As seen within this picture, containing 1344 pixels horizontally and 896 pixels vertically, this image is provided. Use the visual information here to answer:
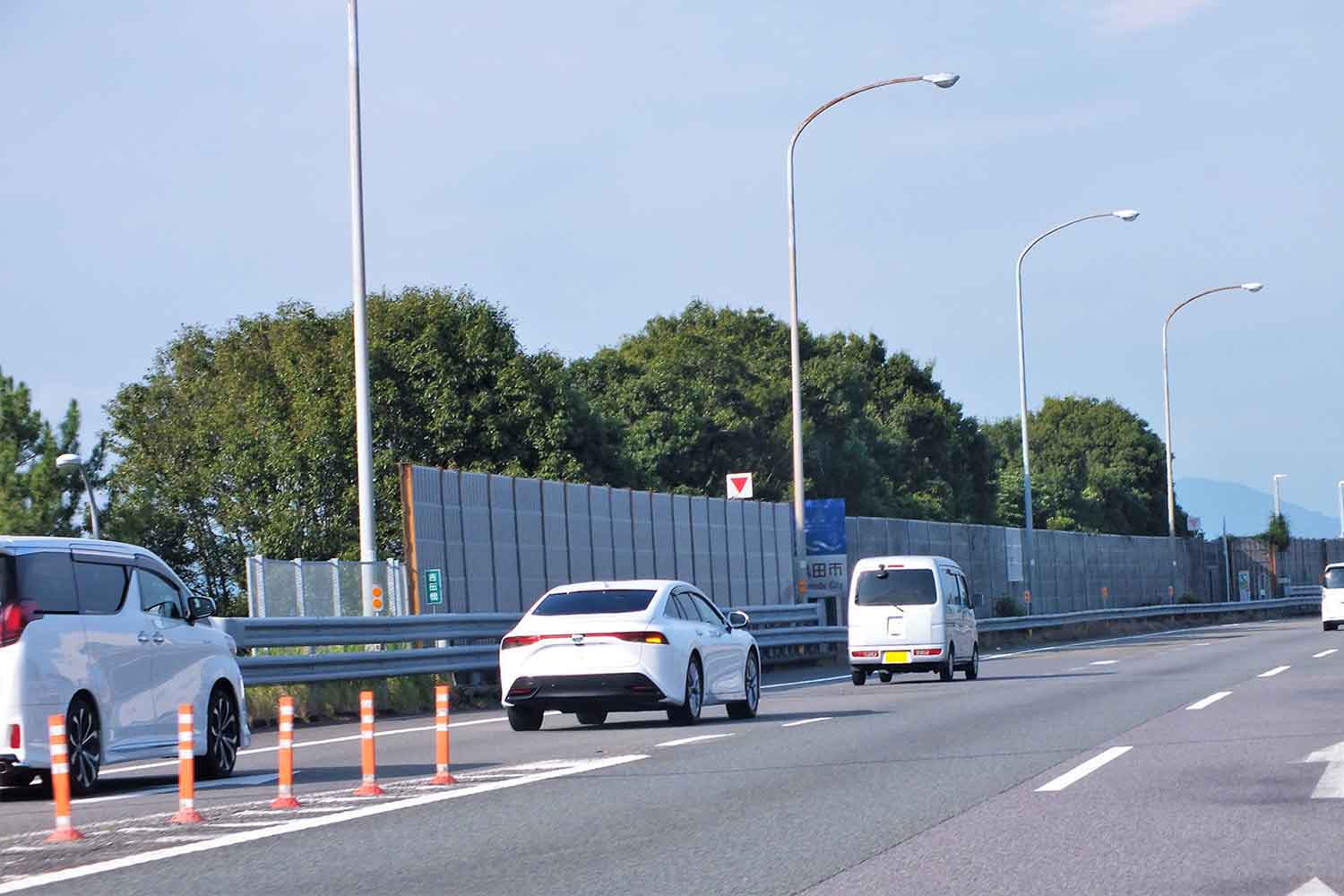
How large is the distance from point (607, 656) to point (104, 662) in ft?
19.6

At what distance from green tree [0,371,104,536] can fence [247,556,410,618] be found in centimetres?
4269

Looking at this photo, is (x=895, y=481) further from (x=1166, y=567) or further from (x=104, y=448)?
(x=104, y=448)

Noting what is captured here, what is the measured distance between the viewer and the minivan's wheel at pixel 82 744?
42.3 feet

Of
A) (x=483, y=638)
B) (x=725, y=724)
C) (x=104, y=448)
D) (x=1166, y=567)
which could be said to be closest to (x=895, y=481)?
(x=1166, y=567)

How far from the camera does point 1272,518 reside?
93.9m

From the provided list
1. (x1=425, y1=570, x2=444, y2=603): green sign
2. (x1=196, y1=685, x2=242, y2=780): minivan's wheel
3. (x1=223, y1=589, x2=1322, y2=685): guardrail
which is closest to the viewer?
(x1=196, y1=685, x2=242, y2=780): minivan's wheel

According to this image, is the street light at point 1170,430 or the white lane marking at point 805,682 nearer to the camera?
the white lane marking at point 805,682

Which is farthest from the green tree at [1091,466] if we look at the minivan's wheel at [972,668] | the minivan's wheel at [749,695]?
the minivan's wheel at [749,695]

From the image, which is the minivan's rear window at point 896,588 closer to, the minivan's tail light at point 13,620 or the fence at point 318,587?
the fence at point 318,587

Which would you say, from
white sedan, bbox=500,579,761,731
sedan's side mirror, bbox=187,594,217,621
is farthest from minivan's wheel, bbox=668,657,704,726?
sedan's side mirror, bbox=187,594,217,621

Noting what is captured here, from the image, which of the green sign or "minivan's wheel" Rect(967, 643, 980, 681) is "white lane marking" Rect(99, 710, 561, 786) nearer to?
the green sign

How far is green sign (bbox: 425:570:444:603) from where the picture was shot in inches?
1017

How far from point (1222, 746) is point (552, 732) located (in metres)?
6.77

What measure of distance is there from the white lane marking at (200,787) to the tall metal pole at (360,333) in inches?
382
